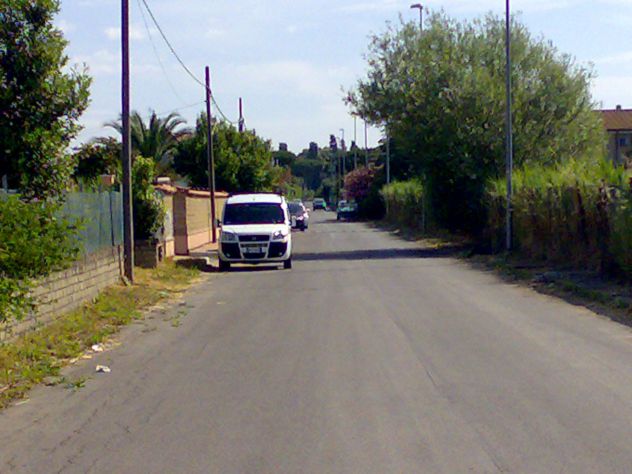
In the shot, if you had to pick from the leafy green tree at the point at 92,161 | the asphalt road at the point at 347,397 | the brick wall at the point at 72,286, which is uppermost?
the leafy green tree at the point at 92,161

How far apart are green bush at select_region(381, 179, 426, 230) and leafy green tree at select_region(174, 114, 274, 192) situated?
8.63 metres

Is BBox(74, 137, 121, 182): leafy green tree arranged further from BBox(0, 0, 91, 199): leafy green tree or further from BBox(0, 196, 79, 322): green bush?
BBox(0, 196, 79, 322): green bush

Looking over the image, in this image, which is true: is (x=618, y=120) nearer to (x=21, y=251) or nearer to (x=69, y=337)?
(x=69, y=337)

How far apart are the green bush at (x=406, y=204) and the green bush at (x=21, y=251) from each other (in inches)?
1320

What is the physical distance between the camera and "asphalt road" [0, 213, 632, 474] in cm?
684

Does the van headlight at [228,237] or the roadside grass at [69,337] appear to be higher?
the van headlight at [228,237]

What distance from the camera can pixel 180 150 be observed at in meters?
52.7

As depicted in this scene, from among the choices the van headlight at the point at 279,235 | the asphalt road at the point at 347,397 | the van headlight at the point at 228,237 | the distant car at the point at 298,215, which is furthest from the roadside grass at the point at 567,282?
the distant car at the point at 298,215

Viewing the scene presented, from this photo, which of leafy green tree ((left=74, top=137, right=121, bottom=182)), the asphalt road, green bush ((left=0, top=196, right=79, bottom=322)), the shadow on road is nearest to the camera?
the asphalt road

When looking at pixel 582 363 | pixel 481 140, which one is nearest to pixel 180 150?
pixel 481 140

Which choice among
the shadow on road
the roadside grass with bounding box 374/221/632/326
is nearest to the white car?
the shadow on road

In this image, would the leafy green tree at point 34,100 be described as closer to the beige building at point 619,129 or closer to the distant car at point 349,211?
the beige building at point 619,129

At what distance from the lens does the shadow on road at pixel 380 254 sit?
30.1 metres

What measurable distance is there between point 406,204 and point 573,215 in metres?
31.7
